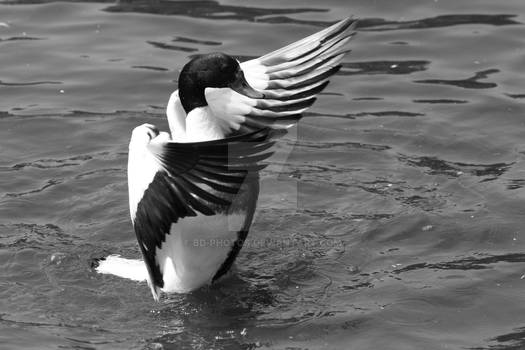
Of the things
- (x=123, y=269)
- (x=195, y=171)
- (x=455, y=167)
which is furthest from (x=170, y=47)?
(x=195, y=171)

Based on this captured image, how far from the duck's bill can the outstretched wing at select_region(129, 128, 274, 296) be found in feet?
2.22

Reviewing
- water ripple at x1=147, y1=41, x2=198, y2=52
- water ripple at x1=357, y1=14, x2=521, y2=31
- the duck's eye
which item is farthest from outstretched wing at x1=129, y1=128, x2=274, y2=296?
water ripple at x1=357, y1=14, x2=521, y2=31

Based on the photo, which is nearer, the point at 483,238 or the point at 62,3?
the point at 483,238

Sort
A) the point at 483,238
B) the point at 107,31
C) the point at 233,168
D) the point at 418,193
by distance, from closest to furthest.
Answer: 1. the point at 233,168
2. the point at 483,238
3. the point at 418,193
4. the point at 107,31

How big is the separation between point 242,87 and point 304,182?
192 centimetres

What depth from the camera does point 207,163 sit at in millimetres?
6164

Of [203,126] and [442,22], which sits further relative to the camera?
[442,22]

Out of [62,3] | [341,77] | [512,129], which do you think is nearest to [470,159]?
[512,129]

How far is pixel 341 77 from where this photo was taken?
428 inches

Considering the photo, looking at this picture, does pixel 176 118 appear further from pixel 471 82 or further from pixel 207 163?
pixel 471 82

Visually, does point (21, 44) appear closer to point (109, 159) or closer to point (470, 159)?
point (109, 159)

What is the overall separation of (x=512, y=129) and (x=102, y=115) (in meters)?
3.70

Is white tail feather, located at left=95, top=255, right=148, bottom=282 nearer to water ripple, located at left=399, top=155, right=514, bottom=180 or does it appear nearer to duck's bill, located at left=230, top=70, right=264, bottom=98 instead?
duck's bill, located at left=230, top=70, right=264, bottom=98

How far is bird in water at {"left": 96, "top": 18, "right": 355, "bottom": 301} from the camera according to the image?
20.7ft
